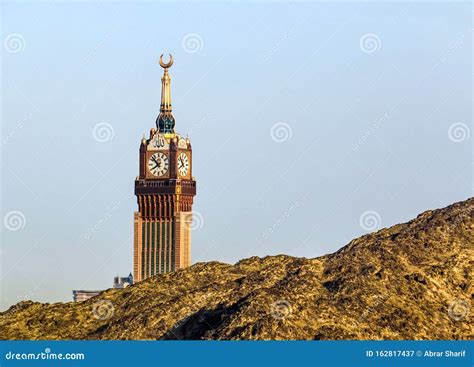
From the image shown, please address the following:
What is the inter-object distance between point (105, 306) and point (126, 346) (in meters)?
11.5

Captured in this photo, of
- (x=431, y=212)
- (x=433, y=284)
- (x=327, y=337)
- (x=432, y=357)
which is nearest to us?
(x=432, y=357)

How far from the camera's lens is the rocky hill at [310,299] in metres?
Answer: 83.2

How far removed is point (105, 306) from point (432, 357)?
21.9 m

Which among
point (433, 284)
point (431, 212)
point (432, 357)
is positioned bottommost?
point (432, 357)

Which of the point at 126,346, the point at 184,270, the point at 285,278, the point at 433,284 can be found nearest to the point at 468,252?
the point at 433,284

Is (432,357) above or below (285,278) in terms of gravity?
below

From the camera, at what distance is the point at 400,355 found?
251ft

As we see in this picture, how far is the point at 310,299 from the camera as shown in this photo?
3349 inches

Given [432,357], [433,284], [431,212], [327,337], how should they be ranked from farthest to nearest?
[431,212]
[433,284]
[327,337]
[432,357]

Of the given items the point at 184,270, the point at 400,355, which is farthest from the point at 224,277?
the point at 400,355

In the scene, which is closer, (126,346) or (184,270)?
(126,346)

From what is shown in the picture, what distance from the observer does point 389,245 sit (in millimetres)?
92062

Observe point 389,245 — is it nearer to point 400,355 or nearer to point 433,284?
point 433,284

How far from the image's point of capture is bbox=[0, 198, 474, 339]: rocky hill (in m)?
83.2
